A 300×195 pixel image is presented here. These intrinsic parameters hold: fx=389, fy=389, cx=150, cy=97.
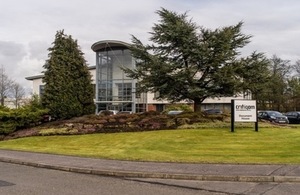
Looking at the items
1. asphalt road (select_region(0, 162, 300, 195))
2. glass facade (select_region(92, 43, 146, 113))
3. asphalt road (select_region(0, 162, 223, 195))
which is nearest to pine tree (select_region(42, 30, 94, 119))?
asphalt road (select_region(0, 162, 223, 195))

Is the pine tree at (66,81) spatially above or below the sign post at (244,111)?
above

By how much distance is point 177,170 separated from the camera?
37.5 ft

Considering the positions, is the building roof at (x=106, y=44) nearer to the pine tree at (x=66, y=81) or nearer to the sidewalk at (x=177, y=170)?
the pine tree at (x=66, y=81)

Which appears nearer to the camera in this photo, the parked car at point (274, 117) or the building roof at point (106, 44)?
the parked car at point (274, 117)

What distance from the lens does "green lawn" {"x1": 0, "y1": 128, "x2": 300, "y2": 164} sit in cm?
1399

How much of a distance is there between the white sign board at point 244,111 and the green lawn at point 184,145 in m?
0.63

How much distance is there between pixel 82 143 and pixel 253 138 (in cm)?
845

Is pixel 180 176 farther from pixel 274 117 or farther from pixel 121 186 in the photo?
pixel 274 117

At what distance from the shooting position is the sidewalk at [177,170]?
10219mm

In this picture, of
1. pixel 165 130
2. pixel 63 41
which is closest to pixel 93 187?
pixel 165 130

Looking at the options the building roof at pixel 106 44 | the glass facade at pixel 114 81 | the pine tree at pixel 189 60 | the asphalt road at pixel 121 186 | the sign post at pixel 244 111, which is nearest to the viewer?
the asphalt road at pixel 121 186

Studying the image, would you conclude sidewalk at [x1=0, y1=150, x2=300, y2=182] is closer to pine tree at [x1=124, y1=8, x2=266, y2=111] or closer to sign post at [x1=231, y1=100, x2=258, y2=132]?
sign post at [x1=231, y1=100, x2=258, y2=132]

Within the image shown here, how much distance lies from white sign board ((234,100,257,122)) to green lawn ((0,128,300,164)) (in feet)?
2.08

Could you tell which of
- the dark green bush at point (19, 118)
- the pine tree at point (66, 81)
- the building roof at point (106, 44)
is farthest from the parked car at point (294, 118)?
the dark green bush at point (19, 118)
